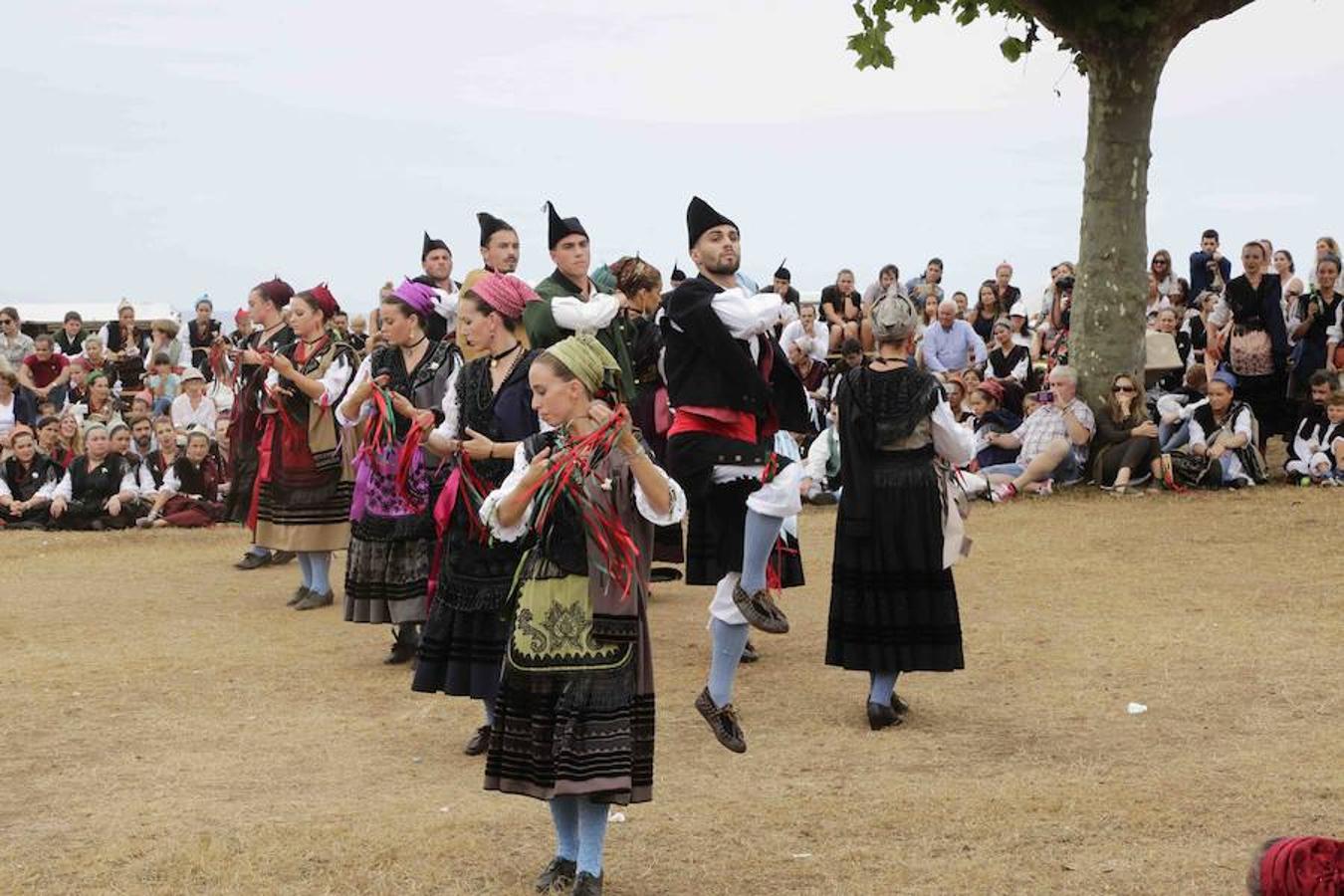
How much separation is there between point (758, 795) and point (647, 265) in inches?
164

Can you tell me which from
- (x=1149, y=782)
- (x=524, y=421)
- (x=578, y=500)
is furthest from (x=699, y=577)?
(x=578, y=500)

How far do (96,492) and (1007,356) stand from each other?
9157 mm

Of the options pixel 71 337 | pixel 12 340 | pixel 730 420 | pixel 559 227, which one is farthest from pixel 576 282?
pixel 71 337

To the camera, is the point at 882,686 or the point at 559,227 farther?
the point at 559,227

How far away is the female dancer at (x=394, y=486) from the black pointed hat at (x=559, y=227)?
705 mm

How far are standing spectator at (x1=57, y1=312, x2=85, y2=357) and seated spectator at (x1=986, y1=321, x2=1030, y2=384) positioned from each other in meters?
11.2

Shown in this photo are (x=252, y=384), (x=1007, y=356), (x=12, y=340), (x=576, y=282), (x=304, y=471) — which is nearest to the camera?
(x=576, y=282)

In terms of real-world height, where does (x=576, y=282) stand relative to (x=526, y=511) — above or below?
above

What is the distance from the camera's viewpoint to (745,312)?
798cm

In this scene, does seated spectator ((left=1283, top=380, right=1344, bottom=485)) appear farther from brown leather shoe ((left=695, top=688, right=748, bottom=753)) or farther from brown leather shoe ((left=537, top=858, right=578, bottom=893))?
brown leather shoe ((left=537, top=858, right=578, bottom=893))

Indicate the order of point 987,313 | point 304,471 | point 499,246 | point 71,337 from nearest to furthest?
point 499,246
point 304,471
point 987,313
point 71,337

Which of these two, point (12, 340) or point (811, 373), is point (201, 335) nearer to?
point (12, 340)

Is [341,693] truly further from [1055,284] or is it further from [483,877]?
[1055,284]

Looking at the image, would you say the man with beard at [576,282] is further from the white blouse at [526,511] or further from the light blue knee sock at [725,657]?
the white blouse at [526,511]
